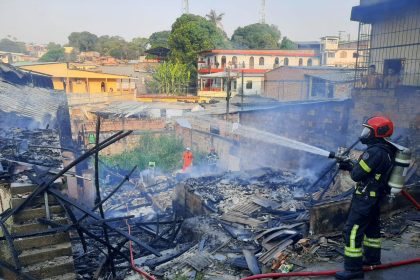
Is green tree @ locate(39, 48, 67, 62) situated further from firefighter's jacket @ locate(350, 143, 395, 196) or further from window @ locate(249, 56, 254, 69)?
firefighter's jacket @ locate(350, 143, 395, 196)

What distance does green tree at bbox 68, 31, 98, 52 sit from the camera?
2862 inches

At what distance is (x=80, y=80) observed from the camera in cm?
3625

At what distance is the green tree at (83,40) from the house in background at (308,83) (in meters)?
51.5

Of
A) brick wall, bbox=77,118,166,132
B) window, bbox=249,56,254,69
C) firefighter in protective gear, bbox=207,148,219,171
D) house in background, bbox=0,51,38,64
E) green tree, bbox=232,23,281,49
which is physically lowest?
firefighter in protective gear, bbox=207,148,219,171

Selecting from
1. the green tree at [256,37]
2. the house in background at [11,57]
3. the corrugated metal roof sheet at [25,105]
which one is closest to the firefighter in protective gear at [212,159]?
the corrugated metal roof sheet at [25,105]

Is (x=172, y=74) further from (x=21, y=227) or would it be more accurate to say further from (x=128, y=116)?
(x=21, y=227)

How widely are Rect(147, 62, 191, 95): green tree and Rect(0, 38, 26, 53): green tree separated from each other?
61.3 meters

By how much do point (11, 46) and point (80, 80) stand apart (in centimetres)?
6623

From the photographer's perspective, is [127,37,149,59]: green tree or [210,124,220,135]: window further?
[127,37,149,59]: green tree

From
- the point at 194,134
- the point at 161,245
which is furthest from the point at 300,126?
the point at 161,245

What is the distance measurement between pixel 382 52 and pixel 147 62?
4186cm

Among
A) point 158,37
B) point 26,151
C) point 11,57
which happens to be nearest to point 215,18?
point 158,37

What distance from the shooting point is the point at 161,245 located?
25.1 feet

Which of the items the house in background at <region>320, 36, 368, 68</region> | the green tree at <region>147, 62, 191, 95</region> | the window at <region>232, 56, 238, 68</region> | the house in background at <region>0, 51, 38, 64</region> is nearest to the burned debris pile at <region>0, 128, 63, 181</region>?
the green tree at <region>147, 62, 191, 95</region>
